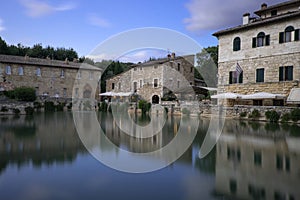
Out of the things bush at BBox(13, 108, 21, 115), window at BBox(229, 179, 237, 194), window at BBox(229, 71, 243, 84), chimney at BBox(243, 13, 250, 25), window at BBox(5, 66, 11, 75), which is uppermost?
chimney at BBox(243, 13, 250, 25)

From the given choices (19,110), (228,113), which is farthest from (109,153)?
(19,110)

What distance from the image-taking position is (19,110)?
769 inches

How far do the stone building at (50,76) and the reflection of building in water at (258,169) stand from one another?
26.3 metres

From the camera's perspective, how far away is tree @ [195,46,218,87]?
38188 millimetres

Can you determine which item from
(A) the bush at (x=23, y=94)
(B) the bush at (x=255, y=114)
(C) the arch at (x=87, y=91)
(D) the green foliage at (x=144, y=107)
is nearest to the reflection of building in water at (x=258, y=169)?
(B) the bush at (x=255, y=114)

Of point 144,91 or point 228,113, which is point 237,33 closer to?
point 228,113

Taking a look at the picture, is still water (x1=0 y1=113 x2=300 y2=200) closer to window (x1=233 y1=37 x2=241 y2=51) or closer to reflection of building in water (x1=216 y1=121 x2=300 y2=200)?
reflection of building in water (x1=216 y1=121 x2=300 y2=200)

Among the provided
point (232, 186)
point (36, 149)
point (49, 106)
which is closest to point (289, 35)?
point (232, 186)

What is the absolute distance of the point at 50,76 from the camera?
32594 millimetres

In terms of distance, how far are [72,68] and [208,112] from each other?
2140 cm

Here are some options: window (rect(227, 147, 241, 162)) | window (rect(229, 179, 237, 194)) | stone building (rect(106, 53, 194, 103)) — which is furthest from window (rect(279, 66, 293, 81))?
window (rect(229, 179, 237, 194))

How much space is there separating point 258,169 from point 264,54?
52.3 feet

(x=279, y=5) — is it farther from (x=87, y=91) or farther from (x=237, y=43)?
(x=87, y=91)

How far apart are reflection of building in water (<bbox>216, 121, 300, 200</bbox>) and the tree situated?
30.0 meters
